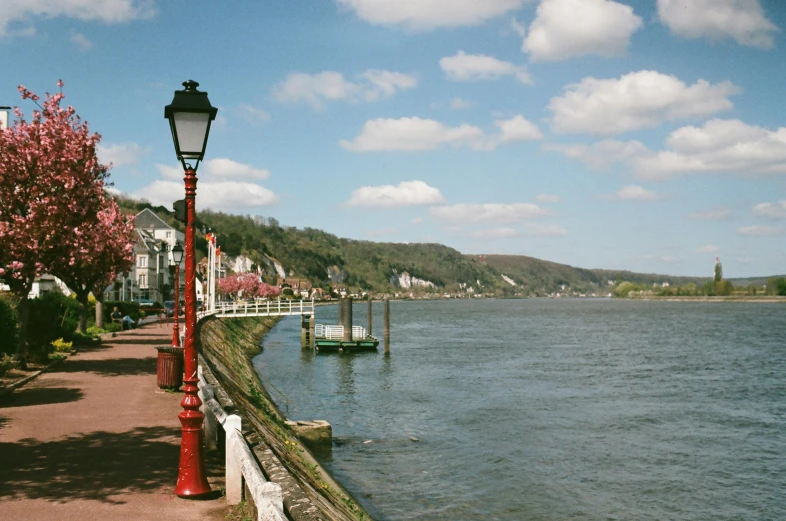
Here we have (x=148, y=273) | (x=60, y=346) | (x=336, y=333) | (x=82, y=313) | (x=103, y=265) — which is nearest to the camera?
(x=60, y=346)

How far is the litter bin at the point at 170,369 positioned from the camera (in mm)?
17125

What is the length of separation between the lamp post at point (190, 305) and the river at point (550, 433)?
8061 millimetres

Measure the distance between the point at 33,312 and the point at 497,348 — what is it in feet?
139

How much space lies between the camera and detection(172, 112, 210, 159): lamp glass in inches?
323

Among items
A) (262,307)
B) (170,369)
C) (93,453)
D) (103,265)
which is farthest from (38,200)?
(262,307)

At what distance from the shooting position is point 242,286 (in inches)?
5320

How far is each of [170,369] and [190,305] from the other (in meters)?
9.79

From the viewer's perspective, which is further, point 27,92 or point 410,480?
point 27,92

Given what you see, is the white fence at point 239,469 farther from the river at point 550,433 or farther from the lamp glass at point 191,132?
the river at point 550,433

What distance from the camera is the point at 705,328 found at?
87.2m

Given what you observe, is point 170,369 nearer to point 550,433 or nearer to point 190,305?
point 190,305

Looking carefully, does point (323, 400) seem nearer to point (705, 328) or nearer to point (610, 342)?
point (610, 342)

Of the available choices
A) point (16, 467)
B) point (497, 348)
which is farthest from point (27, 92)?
point (497, 348)

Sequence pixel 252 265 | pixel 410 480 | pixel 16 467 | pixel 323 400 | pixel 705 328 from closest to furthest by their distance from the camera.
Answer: pixel 16 467, pixel 410 480, pixel 323 400, pixel 705 328, pixel 252 265
